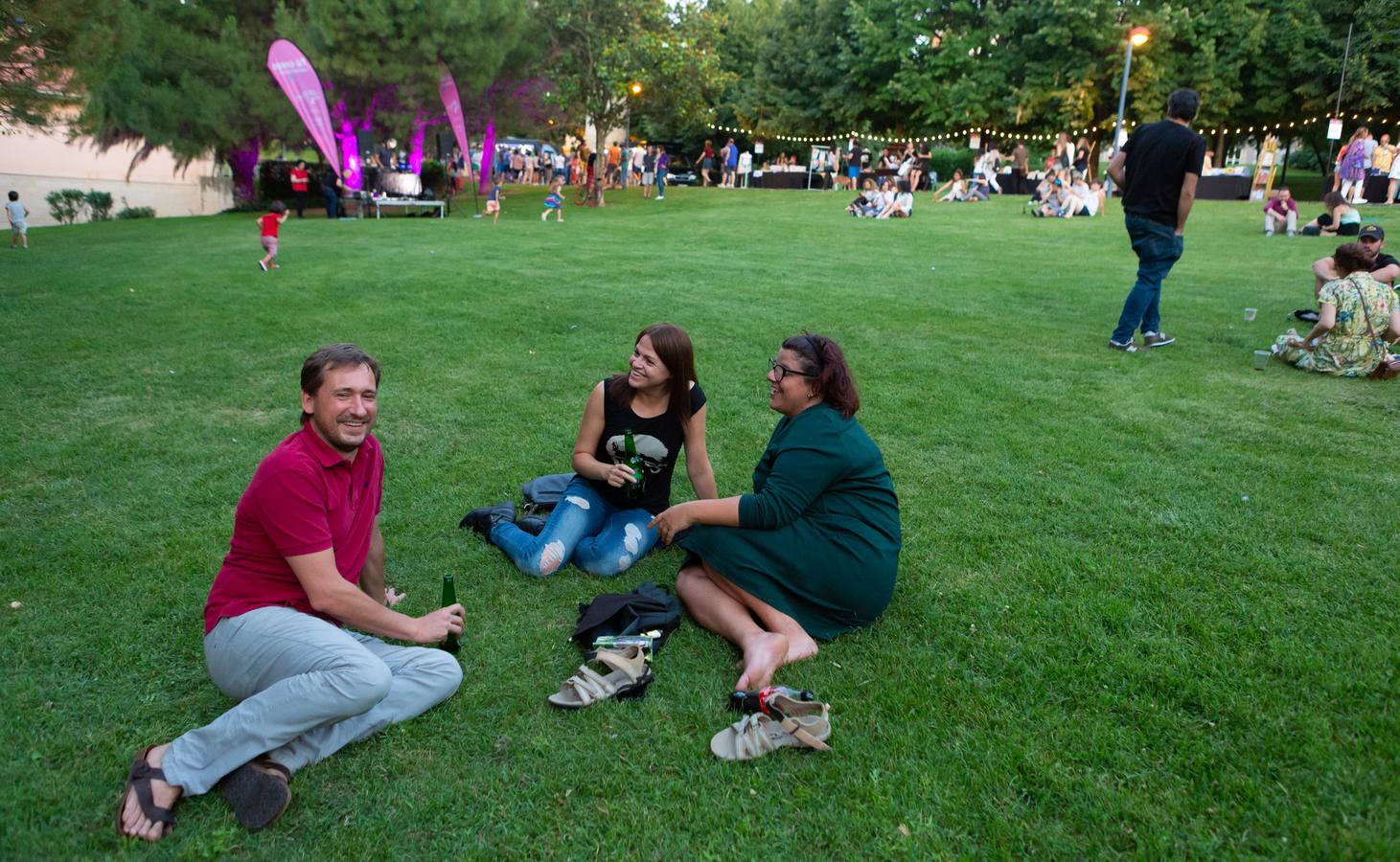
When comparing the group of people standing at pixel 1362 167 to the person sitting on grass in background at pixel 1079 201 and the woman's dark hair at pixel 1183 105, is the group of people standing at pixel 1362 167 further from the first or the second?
the woman's dark hair at pixel 1183 105

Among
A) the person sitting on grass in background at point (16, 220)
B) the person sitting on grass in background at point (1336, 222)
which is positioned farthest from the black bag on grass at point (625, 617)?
the person sitting on grass in background at point (1336, 222)

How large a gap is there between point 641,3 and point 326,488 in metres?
27.0

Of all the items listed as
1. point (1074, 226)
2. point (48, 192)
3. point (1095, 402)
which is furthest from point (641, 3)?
point (1095, 402)

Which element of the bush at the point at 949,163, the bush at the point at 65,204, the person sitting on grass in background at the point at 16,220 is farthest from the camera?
the bush at the point at 949,163

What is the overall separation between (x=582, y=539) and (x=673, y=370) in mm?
885

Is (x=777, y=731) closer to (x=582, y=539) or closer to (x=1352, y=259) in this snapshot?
(x=582, y=539)

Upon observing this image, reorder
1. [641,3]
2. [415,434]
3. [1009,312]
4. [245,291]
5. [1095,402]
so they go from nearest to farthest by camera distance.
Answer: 1. [415,434]
2. [1095,402]
3. [1009,312]
4. [245,291]
5. [641,3]

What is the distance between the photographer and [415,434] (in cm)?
579

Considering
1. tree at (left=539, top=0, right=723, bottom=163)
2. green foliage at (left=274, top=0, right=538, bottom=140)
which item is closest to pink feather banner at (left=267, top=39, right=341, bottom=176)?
green foliage at (left=274, top=0, right=538, bottom=140)

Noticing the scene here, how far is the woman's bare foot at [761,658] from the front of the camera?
119 inches

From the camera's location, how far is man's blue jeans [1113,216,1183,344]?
298 inches

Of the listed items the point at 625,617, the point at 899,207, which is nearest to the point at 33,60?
the point at 625,617

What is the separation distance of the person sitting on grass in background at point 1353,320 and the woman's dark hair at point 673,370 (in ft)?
19.3

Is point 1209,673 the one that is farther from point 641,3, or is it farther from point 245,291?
point 641,3
